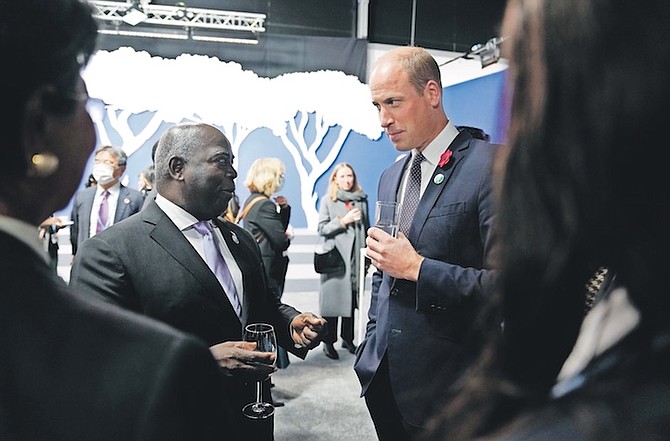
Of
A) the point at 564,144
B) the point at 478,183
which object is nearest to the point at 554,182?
the point at 564,144

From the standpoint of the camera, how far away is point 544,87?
46cm

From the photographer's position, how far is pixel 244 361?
160cm

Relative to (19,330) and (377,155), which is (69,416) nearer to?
(19,330)

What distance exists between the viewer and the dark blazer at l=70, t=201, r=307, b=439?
1.67 metres

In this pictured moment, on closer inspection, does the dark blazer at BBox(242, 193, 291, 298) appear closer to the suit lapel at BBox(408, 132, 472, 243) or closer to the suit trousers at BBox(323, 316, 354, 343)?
the suit trousers at BBox(323, 316, 354, 343)

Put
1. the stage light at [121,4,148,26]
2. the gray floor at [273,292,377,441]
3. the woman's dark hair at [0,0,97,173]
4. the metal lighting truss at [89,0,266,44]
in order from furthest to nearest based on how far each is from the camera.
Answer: the metal lighting truss at [89,0,266,44], the stage light at [121,4,148,26], the gray floor at [273,292,377,441], the woman's dark hair at [0,0,97,173]

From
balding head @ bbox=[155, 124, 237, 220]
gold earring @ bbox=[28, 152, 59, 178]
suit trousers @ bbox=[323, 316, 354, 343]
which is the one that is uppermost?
gold earring @ bbox=[28, 152, 59, 178]

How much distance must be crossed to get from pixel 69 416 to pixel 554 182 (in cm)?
58

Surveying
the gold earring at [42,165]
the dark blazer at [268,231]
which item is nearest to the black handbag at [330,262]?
the dark blazer at [268,231]

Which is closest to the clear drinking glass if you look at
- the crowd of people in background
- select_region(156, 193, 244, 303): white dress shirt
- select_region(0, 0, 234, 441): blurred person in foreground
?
select_region(156, 193, 244, 303): white dress shirt

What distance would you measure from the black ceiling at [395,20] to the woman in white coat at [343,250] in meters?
3.81

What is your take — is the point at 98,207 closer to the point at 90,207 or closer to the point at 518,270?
the point at 90,207

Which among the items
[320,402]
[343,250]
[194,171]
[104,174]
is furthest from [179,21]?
[194,171]

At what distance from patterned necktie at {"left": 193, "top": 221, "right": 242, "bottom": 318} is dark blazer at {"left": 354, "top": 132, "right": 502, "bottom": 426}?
0.53 m
